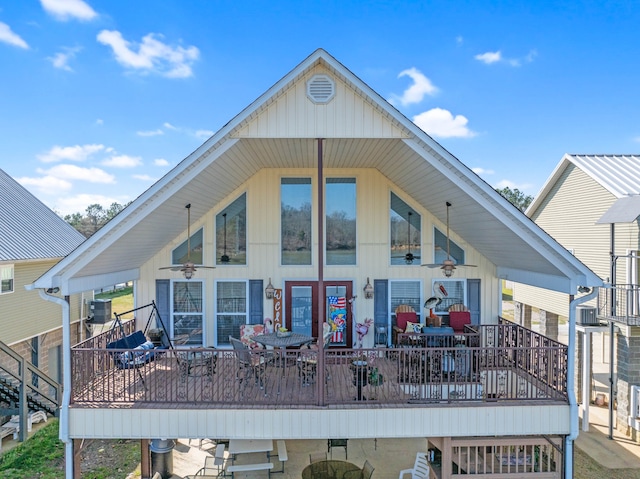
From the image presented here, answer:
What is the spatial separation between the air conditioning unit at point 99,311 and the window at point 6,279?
12.8 ft

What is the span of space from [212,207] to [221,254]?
4.13ft

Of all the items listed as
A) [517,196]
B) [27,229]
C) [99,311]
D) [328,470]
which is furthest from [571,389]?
[517,196]

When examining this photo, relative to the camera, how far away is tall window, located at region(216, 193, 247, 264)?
34.4 feet

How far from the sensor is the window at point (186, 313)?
10.5m

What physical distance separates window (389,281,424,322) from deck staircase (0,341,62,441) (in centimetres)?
1105

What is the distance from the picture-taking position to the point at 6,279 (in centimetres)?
1266

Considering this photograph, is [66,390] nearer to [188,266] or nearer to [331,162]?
[188,266]

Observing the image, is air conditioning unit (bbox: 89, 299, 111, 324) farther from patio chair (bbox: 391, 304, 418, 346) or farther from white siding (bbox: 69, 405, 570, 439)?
patio chair (bbox: 391, 304, 418, 346)

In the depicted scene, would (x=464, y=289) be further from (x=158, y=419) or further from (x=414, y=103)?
(x=414, y=103)

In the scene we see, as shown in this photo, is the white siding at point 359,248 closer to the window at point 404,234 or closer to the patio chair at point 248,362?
the window at point 404,234

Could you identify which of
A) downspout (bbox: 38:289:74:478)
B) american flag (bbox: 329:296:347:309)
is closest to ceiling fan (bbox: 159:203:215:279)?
downspout (bbox: 38:289:74:478)

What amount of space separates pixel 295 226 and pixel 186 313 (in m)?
3.69

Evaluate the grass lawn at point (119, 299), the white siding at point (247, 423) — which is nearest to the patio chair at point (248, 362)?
the white siding at point (247, 423)

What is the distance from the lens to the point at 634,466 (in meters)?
10.2
